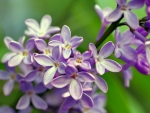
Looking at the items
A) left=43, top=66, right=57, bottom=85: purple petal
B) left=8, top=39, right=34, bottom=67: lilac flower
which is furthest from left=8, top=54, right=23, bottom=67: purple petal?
left=43, top=66, right=57, bottom=85: purple petal

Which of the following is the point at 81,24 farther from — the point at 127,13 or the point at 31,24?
the point at 127,13

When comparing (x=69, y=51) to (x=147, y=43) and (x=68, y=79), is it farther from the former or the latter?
(x=147, y=43)

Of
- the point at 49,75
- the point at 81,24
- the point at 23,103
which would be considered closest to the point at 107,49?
the point at 49,75

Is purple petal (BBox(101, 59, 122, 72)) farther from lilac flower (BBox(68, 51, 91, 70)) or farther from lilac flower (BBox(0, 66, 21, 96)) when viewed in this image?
lilac flower (BBox(0, 66, 21, 96))

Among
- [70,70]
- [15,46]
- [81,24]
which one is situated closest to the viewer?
[70,70]

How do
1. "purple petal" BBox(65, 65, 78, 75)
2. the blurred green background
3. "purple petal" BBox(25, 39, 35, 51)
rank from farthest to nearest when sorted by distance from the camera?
the blurred green background, "purple petal" BBox(25, 39, 35, 51), "purple petal" BBox(65, 65, 78, 75)

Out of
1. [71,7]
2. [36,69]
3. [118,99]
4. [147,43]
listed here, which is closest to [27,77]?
[36,69]
